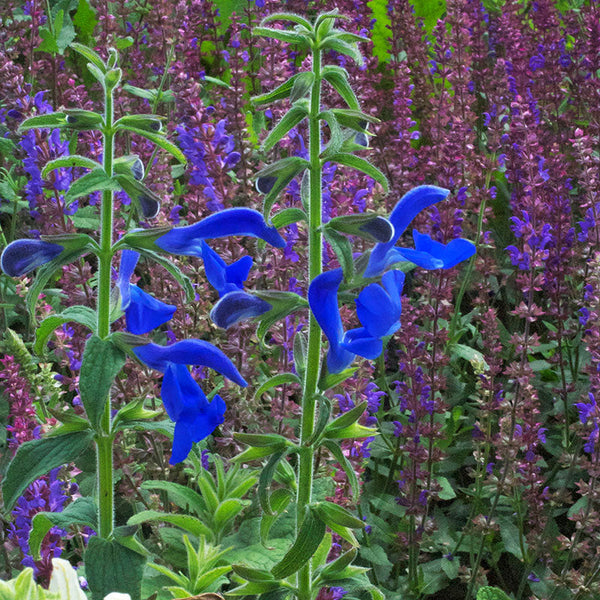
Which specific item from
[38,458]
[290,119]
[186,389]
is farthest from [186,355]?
[290,119]

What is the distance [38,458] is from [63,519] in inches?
A: 6.1

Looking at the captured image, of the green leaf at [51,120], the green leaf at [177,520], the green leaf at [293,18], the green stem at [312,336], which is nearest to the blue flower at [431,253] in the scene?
the green stem at [312,336]

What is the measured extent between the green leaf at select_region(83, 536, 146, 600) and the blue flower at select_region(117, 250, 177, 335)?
0.37 m

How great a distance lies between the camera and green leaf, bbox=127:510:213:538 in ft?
5.15

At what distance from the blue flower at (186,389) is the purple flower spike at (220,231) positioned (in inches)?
6.3

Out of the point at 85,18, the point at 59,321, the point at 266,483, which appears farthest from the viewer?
the point at 85,18

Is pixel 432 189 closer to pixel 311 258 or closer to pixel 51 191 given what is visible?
pixel 311 258

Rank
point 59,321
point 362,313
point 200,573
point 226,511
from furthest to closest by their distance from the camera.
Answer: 1. point 226,511
2. point 200,573
3. point 59,321
4. point 362,313

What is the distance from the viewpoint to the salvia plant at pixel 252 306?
4.19 feet

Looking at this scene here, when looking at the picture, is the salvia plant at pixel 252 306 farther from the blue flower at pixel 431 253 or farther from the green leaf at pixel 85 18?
the green leaf at pixel 85 18

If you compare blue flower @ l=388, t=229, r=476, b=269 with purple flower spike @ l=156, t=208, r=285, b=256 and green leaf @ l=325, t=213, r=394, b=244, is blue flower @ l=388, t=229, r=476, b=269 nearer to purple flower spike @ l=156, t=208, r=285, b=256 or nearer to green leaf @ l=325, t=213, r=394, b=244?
green leaf @ l=325, t=213, r=394, b=244

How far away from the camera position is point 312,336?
4.53 feet

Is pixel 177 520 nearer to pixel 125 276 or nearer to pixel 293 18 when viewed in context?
pixel 125 276

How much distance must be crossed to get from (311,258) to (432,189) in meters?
0.22
